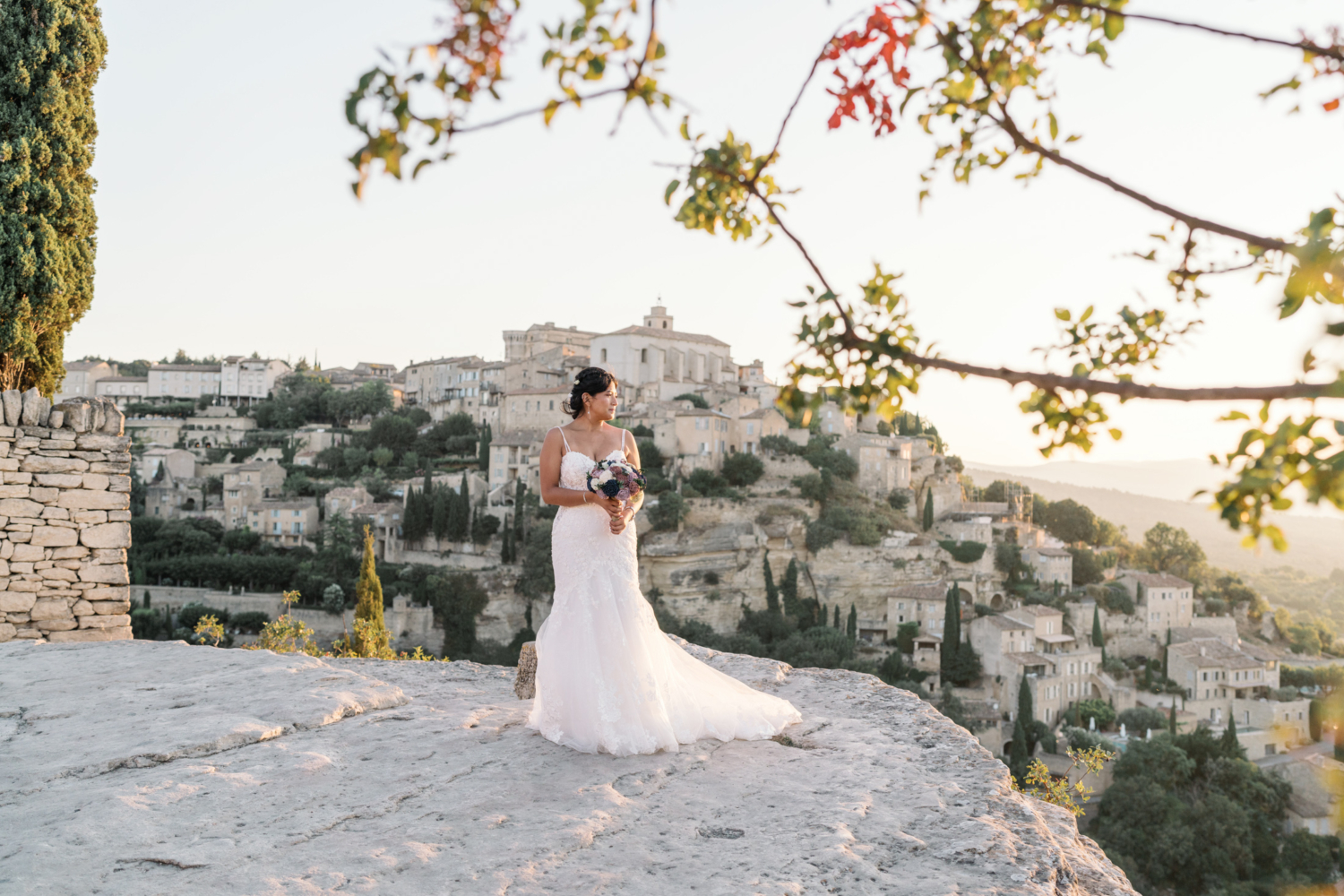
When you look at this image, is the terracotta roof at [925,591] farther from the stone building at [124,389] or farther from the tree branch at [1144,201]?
the stone building at [124,389]

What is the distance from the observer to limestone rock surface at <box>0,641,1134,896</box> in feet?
7.72

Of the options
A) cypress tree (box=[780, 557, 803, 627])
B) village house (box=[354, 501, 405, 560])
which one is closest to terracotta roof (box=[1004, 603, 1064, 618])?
cypress tree (box=[780, 557, 803, 627])

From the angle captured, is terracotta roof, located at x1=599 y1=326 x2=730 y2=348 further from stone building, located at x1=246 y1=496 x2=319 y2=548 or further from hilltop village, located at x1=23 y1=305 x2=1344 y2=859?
stone building, located at x1=246 y1=496 x2=319 y2=548

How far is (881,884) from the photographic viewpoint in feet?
→ 7.82

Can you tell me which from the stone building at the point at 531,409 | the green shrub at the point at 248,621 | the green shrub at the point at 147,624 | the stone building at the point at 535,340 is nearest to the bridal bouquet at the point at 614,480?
the green shrub at the point at 248,621

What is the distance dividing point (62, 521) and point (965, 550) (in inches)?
1503

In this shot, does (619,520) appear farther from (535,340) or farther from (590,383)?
(535,340)

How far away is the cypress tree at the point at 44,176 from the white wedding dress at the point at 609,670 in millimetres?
5056

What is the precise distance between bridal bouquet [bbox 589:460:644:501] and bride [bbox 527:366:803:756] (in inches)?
1.5

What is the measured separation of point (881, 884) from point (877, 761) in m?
1.08

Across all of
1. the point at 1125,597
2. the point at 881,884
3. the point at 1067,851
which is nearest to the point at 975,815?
the point at 1067,851

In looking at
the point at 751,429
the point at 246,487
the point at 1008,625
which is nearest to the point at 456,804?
the point at 1008,625

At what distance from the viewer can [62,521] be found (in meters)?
5.72

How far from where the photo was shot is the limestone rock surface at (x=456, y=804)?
235 cm
